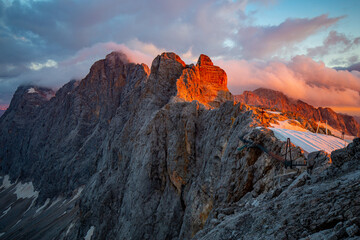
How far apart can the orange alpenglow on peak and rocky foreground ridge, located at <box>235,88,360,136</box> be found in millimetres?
86977

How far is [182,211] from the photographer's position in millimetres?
33750

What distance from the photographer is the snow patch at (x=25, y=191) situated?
461ft

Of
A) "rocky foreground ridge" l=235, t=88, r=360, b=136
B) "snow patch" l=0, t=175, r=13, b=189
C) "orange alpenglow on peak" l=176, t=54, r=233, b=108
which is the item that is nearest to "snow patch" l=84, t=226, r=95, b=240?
"orange alpenglow on peak" l=176, t=54, r=233, b=108

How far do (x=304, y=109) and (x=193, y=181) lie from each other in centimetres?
16562

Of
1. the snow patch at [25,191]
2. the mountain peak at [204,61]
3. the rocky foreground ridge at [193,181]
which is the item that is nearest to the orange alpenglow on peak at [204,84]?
the mountain peak at [204,61]

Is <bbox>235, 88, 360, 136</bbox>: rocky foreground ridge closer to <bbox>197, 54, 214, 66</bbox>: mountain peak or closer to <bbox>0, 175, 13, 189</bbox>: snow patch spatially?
<bbox>197, 54, 214, 66</bbox>: mountain peak

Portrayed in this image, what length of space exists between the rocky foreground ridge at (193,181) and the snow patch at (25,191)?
16092 millimetres

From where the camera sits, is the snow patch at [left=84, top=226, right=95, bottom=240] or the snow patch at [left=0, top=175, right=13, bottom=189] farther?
the snow patch at [left=0, top=175, right=13, bottom=189]

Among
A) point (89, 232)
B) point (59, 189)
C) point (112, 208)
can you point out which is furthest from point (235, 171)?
point (59, 189)

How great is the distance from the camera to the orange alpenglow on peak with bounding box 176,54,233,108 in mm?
58675

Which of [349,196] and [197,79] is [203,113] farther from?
[349,196]

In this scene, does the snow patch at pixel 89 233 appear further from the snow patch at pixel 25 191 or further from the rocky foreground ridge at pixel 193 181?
the snow patch at pixel 25 191

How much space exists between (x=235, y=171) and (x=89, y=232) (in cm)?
5430

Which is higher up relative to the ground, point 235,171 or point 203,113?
point 203,113
